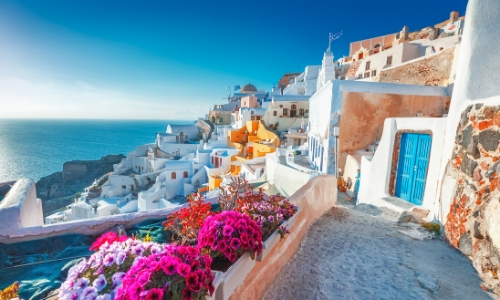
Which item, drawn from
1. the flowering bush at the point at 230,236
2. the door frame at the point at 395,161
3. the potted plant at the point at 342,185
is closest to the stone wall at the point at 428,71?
the potted plant at the point at 342,185

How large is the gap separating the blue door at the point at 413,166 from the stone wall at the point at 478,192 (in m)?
1.61

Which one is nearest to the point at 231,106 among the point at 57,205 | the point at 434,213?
the point at 57,205

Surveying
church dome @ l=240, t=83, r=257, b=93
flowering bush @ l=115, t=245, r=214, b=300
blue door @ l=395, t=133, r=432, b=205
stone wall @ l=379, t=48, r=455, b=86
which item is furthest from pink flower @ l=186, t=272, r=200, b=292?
church dome @ l=240, t=83, r=257, b=93

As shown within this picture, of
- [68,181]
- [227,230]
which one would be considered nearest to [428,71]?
[227,230]

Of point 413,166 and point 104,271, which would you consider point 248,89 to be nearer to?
point 413,166

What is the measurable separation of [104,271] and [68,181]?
50.1m

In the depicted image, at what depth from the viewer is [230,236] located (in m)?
2.07

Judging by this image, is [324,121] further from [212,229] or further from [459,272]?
[212,229]

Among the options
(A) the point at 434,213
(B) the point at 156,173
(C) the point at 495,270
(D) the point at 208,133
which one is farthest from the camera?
(D) the point at 208,133

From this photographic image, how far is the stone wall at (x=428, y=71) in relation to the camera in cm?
1253

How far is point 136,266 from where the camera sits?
1508 mm

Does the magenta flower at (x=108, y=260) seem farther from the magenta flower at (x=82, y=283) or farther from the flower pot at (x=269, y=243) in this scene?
the flower pot at (x=269, y=243)

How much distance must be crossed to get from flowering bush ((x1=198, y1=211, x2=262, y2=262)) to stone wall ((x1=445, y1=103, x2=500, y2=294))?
3.12m

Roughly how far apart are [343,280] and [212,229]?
6.90ft
